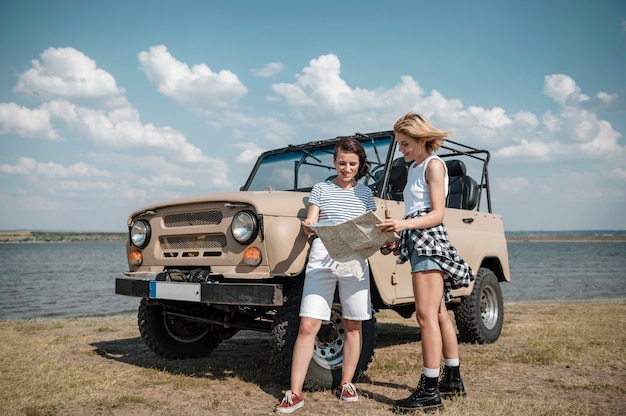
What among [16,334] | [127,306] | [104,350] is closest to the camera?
[104,350]

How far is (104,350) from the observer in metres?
5.93

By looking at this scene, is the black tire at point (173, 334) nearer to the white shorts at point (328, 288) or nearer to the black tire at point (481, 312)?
→ the white shorts at point (328, 288)

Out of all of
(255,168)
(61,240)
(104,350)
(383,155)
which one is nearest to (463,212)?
(383,155)

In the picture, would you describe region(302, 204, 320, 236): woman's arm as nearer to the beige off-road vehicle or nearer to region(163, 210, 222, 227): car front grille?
the beige off-road vehicle

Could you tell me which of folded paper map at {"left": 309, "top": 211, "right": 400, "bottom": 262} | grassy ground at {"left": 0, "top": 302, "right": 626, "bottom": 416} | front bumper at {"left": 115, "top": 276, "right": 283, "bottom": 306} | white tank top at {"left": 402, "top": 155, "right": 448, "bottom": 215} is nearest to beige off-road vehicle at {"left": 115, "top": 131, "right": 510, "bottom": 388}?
front bumper at {"left": 115, "top": 276, "right": 283, "bottom": 306}

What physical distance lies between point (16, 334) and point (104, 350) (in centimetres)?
189

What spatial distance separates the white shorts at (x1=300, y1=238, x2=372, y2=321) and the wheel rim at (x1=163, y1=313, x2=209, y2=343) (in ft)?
6.87

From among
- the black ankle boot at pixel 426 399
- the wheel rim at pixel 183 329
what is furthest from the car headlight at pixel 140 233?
the black ankle boot at pixel 426 399

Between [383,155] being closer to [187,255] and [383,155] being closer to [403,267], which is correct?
[403,267]

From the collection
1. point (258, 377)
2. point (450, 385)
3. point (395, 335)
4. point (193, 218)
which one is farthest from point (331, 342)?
point (395, 335)

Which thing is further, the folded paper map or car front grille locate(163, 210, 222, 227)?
car front grille locate(163, 210, 222, 227)

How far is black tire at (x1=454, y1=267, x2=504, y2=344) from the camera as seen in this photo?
6.04 m

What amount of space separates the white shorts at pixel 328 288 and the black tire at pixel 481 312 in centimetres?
274

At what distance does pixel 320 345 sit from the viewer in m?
4.16
